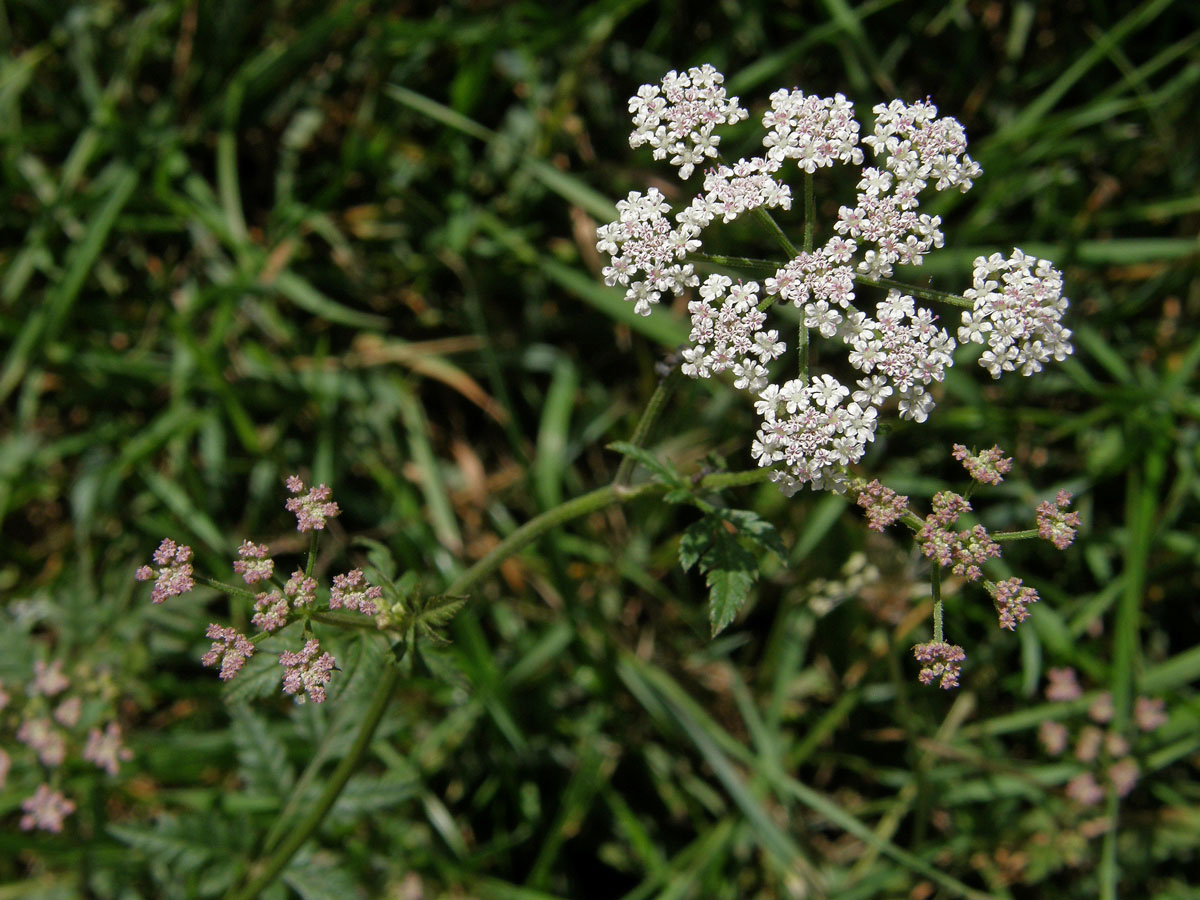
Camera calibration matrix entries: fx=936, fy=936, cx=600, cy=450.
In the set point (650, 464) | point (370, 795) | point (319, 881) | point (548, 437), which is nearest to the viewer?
point (650, 464)

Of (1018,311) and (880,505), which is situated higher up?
(1018,311)

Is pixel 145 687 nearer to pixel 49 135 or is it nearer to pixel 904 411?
pixel 49 135

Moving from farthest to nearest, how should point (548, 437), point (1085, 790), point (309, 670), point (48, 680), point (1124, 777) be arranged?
1. point (548, 437)
2. point (1085, 790)
3. point (1124, 777)
4. point (48, 680)
5. point (309, 670)

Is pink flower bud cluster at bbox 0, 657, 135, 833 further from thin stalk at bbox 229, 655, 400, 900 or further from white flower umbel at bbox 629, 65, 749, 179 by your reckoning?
white flower umbel at bbox 629, 65, 749, 179

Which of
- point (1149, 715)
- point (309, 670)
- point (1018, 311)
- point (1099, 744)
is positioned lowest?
point (1099, 744)

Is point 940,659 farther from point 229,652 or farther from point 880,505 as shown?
point 229,652

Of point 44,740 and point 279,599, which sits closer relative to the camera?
point 279,599

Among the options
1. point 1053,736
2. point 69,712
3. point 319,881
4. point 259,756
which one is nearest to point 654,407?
point 319,881
